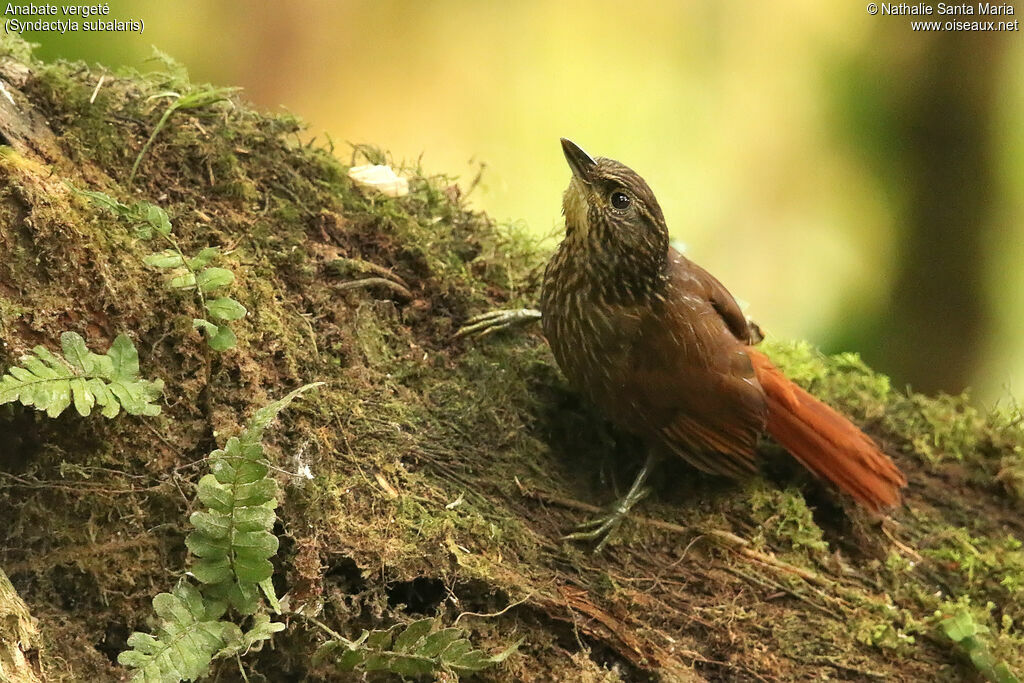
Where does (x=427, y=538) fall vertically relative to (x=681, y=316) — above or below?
below

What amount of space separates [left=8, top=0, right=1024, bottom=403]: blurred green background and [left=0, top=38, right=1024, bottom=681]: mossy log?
4.43 ft

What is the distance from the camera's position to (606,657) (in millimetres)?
2016

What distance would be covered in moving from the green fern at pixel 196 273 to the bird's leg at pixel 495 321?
815mm

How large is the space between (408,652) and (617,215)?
139 cm

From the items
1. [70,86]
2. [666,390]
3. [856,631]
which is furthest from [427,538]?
[70,86]

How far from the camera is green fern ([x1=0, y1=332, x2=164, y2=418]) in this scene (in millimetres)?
1493

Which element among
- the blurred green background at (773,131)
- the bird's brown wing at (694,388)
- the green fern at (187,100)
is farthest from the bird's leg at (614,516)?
the blurred green background at (773,131)

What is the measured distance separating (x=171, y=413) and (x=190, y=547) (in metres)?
0.41

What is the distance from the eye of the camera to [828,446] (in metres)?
2.51

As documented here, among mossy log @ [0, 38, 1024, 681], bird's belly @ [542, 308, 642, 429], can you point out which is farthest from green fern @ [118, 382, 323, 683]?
bird's belly @ [542, 308, 642, 429]

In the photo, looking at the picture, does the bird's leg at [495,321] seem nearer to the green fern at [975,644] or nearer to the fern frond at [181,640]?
the fern frond at [181,640]

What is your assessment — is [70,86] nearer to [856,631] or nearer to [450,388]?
[450,388]

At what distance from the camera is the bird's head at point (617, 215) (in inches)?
93.9

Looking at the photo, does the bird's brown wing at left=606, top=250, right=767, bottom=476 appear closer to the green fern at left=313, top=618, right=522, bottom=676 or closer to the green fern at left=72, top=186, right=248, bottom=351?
the green fern at left=313, top=618, right=522, bottom=676
